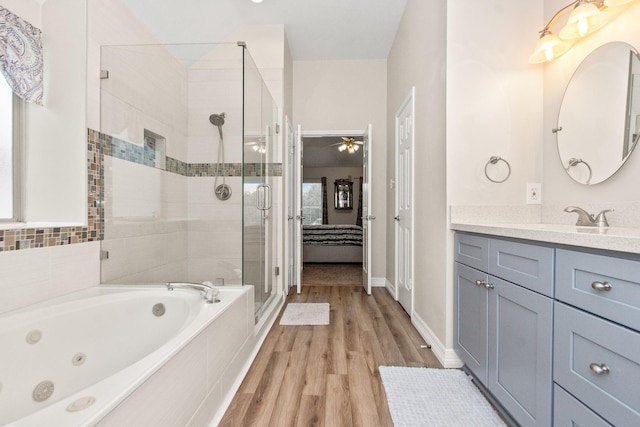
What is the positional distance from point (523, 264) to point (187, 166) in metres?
2.61

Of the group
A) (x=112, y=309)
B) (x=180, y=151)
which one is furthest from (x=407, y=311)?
(x=180, y=151)

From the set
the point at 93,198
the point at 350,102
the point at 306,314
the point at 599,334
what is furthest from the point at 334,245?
the point at 599,334

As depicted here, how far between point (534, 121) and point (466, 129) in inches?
17.2

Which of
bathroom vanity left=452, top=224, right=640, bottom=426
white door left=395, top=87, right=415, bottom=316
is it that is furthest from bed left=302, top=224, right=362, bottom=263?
bathroom vanity left=452, top=224, right=640, bottom=426

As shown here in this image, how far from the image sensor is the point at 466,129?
1.91 metres

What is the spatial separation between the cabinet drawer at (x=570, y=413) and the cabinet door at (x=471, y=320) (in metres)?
0.47

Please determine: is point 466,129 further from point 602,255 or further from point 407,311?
point 407,311

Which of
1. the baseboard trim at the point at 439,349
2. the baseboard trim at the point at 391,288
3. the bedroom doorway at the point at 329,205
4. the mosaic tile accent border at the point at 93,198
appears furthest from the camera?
the bedroom doorway at the point at 329,205

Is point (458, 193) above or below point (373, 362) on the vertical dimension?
above

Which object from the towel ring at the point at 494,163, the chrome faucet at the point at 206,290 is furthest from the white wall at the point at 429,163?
the chrome faucet at the point at 206,290

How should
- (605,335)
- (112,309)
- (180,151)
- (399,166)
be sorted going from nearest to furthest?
1. (605,335)
2. (112,309)
3. (180,151)
4. (399,166)

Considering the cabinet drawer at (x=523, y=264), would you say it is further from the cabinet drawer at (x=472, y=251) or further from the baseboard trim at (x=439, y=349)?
the baseboard trim at (x=439, y=349)

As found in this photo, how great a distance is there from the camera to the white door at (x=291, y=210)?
350cm

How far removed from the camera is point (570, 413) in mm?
978
